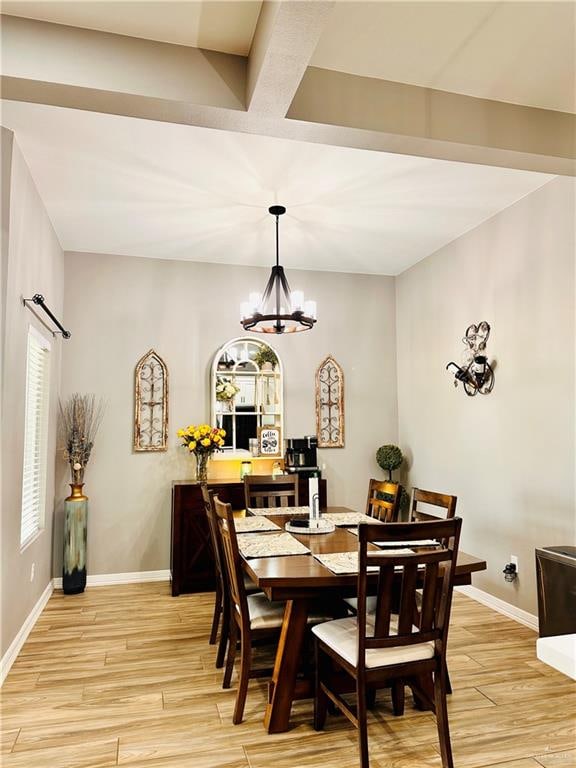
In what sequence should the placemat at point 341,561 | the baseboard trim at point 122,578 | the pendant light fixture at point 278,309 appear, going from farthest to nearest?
the baseboard trim at point 122,578
the pendant light fixture at point 278,309
the placemat at point 341,561

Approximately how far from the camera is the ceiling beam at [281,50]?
1.83m

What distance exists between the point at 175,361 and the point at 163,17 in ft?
11.0

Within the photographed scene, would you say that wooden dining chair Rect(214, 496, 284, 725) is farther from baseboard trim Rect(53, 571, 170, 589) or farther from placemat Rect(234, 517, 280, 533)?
baseboard trim Rect(53, 571, 170, 589)

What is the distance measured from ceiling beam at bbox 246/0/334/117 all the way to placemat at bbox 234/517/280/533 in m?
2.26

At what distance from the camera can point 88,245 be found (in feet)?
16.1

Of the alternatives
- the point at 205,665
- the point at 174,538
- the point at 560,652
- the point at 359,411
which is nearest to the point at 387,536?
the point at 560,652

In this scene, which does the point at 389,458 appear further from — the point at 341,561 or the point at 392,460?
the point at 341,561

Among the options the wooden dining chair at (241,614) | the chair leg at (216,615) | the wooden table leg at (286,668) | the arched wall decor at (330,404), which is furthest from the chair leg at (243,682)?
the arched wall decor at (330,404)

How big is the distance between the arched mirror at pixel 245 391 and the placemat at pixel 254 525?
1759 mm

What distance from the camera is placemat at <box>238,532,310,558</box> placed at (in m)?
2.74

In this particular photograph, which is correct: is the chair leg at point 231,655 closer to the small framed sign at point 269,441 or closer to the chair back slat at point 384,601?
the chair back slat at point 384,601

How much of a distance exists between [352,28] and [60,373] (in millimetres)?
3785

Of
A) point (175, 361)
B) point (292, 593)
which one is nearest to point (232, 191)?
point (175, 361)

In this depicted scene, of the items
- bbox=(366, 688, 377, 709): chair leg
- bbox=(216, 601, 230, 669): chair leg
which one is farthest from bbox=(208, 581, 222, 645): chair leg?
bbox=(366, 688, 377, 709): chair leg
